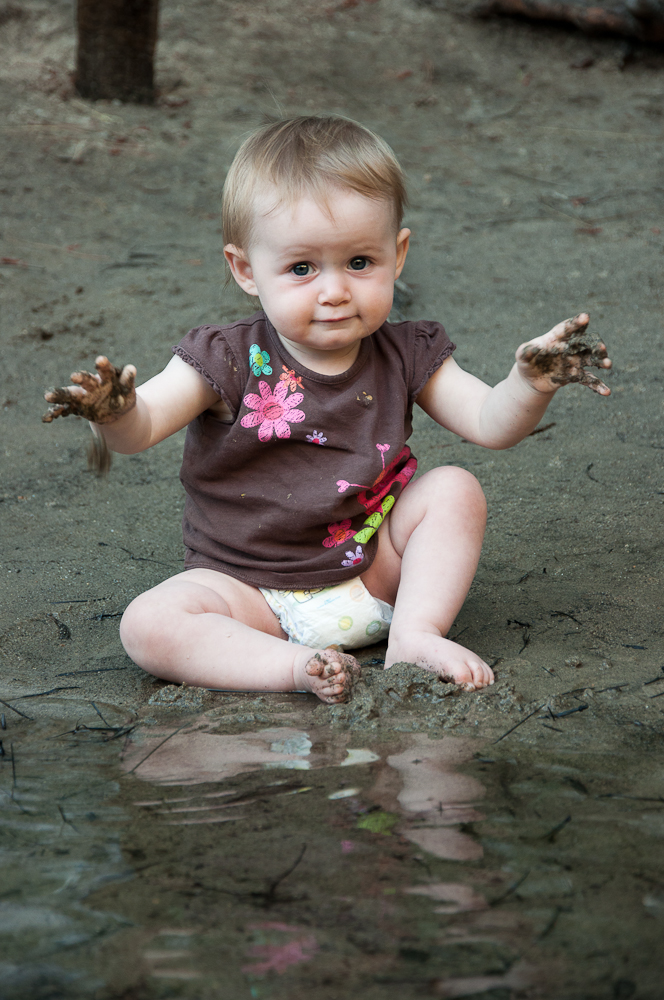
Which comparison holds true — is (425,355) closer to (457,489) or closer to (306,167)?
(457,489)

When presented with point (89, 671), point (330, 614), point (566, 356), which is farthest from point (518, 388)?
point (89, 671)

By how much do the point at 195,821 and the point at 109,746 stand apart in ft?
1.15

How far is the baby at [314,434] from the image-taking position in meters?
1.87

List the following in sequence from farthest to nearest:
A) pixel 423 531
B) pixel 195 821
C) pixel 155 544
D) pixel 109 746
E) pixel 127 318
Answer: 1. pixel 127 318
2. pixel 155 544
3. pixel 423 531
4. pixel 109 746
5. pixel 195 821

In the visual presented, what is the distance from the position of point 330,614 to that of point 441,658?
34cm

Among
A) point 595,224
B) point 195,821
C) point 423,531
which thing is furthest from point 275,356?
point 595,224

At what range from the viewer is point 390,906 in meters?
1.07

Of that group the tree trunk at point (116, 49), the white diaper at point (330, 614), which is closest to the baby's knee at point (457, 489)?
the white diaper at point (330, 614)

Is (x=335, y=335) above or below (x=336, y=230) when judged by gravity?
below

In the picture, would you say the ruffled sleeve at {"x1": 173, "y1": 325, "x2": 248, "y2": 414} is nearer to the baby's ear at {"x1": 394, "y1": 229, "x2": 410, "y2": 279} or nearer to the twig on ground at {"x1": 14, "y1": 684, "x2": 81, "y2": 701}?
the baby's ear at {"x1": 394, "y1": 229, "x2": 410, "y2": 279}

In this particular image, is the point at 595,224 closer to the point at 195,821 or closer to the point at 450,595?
the point at 450,595

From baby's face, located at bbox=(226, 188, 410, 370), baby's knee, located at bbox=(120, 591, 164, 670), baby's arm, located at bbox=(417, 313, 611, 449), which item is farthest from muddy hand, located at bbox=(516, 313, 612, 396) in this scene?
baby's knee, located at bbox=(120, 591, 164, 670)

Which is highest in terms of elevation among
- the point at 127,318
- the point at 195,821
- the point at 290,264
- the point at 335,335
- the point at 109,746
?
the point at 290,264

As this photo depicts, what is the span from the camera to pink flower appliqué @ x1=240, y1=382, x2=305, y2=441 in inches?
79.9
